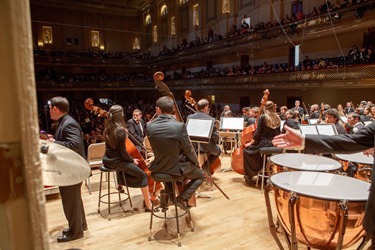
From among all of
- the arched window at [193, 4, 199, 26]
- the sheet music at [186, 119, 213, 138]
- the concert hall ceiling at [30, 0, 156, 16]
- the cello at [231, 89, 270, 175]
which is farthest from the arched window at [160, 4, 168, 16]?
the sheet music at [186, 119, 213, 138]

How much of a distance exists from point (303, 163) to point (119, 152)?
237 centimetres

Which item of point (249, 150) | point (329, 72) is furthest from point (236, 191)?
point (329, 72)

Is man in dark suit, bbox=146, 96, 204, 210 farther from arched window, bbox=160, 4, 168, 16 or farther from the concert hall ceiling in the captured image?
the concert hall ceiling

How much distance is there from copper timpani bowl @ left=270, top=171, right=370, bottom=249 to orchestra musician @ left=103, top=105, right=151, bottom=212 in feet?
6.85

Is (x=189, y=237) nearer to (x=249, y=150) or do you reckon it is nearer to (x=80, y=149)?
(x=80, y=149)

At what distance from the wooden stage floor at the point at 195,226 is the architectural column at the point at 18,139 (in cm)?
279

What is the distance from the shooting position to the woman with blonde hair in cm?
459

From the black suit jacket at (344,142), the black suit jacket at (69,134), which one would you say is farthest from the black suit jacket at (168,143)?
the black suit jacket at (344,142)

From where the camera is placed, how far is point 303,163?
2.90m

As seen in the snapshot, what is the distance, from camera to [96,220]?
3773 millimetres

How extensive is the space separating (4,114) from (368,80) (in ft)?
39.4

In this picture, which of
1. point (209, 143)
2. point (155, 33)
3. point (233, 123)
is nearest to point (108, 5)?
point (155, 33)

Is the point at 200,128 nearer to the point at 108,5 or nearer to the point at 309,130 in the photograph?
the point at 309,130

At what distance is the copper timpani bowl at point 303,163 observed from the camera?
8.57 feet
